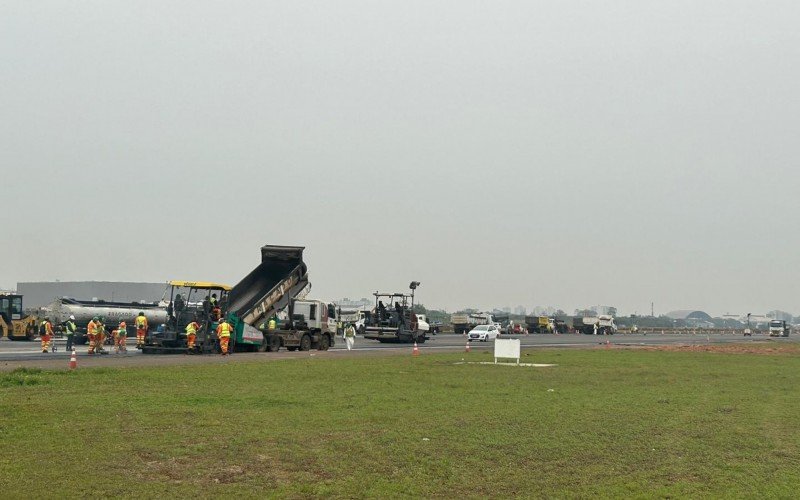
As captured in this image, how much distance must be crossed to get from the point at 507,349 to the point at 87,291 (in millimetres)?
132968

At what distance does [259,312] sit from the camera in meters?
42.0

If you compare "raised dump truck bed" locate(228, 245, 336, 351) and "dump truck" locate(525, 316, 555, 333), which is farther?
"dump truck" locate(525, 316, 555, 333)

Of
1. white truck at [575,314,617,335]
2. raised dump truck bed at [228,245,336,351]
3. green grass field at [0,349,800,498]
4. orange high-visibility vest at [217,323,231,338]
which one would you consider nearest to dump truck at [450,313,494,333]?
white truck at [575,314,617,335]

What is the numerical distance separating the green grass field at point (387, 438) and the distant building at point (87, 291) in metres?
129

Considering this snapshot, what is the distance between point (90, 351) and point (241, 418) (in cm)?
2554

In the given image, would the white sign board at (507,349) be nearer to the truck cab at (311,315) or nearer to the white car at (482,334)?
the truck cab at (311,315)

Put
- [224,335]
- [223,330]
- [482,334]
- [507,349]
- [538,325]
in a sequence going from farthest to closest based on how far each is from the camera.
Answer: [538,325] → [482,334] → [223,330] → [224,335] → [507,349]

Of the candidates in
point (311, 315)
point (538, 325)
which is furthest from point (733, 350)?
point (538, 325)

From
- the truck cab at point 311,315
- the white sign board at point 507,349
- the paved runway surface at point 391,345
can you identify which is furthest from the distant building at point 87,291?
the white sign board at point 507,349

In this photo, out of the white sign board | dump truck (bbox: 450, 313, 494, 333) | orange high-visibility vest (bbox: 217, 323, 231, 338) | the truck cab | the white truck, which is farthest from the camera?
the white truck

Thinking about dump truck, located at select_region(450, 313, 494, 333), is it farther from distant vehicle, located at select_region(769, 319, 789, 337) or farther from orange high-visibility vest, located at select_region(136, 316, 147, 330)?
orange high-visibility vest, located at select_region(136, 316, 147, 330)

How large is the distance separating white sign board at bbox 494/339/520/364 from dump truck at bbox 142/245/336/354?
12441 millimetres

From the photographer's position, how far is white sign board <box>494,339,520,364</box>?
34.1 meters

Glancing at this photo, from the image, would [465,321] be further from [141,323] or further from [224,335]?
[224,335]
